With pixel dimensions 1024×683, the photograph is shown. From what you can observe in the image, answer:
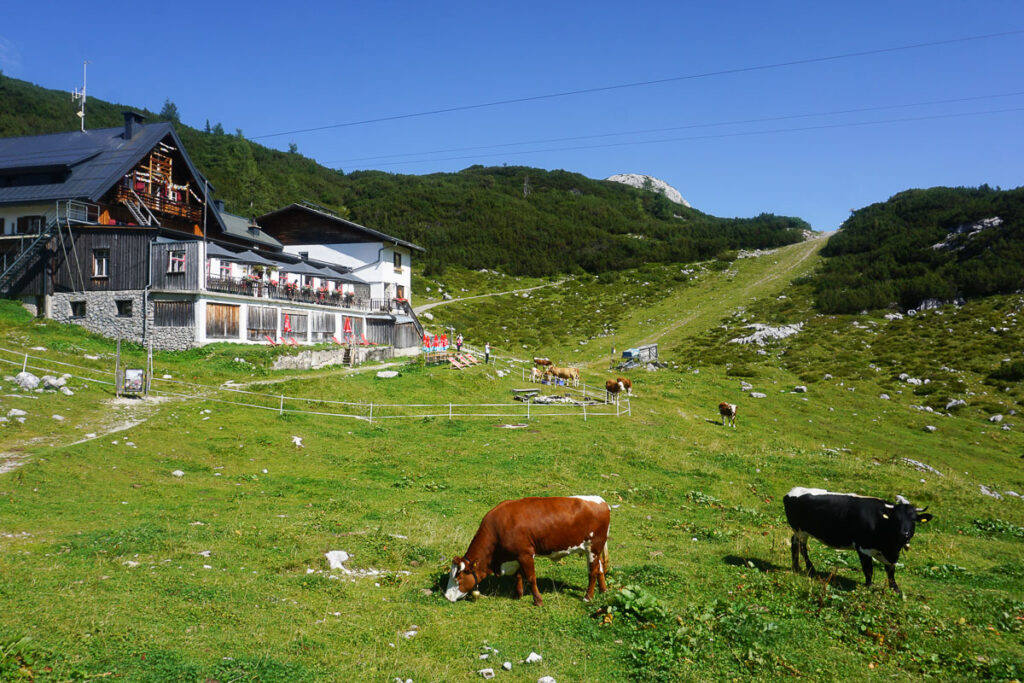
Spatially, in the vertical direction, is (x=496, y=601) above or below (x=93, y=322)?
below

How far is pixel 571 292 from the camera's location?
8550 centimetres

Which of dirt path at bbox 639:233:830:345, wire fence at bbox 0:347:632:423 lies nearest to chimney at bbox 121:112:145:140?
wire fence at bbox 0:347:632:423

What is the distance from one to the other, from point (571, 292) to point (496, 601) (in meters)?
77.3

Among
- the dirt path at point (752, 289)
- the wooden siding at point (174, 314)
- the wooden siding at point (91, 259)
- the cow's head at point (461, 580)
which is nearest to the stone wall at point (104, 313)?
the wooden siding at point (91, 259)

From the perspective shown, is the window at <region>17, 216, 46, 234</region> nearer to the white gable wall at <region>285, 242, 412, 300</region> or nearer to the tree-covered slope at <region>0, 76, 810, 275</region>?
the white gable wall at <region>285, 242, 412, 300</region>

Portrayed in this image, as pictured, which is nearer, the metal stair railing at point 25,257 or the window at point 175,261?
the window at point 175,261

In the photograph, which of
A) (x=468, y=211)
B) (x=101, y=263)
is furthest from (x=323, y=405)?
(x=468, y=211)

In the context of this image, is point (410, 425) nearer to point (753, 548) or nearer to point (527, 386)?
point (527, 386)

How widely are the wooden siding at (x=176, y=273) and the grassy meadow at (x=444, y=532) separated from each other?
4925 millimetres

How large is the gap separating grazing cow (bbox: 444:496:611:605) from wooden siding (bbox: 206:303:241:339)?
3283cm

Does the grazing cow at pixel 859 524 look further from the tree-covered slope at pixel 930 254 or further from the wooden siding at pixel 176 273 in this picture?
the tree-covered slope at pixel 930 254

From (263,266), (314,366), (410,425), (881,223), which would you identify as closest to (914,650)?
(410,425)

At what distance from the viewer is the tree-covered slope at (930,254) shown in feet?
195

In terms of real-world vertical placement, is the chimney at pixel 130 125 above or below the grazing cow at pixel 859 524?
above
